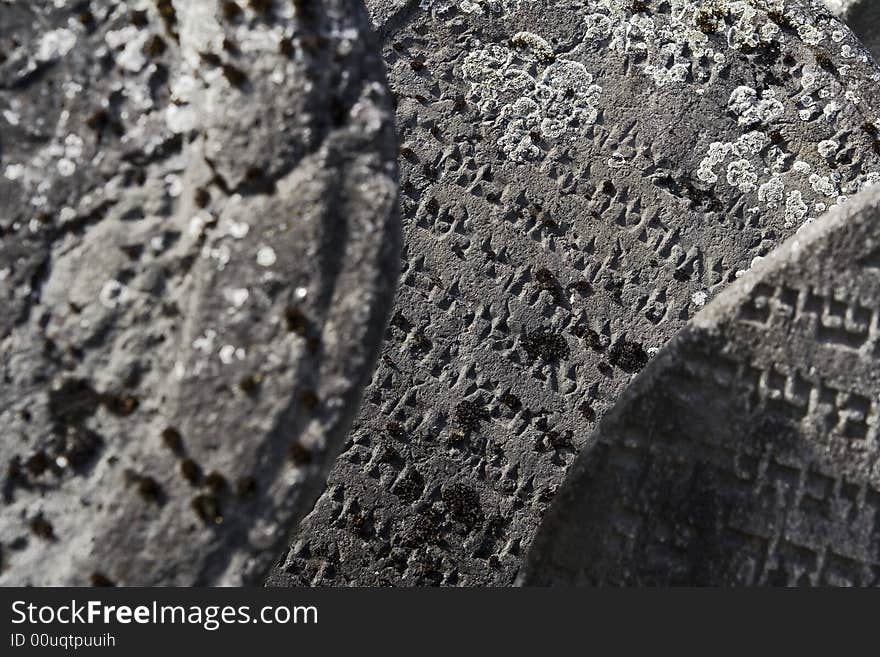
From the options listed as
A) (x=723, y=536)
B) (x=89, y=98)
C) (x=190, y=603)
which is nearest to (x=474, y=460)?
(x=723, y=536)

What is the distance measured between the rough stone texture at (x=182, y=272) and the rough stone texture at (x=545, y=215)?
146cm

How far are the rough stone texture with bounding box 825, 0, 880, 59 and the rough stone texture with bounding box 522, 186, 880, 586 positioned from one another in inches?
118

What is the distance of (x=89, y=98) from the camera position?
1.86 metres

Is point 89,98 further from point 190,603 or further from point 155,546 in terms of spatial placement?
point 190,603

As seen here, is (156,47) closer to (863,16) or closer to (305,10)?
(305,10)

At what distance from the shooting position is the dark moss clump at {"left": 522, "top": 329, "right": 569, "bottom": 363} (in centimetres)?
329

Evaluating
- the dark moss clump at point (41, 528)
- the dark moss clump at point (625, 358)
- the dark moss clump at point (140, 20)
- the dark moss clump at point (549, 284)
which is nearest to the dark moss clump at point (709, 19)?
the dark moss clump at point (549, 284)

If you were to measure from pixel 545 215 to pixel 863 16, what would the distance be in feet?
8.12

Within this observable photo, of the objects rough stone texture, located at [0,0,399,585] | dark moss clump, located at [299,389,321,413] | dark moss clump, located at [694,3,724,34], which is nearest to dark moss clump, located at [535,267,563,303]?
dark moss clump, located at [694,3,724,34]

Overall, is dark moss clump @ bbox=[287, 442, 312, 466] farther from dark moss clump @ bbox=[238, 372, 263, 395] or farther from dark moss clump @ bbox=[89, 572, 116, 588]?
dark moss clump @ bbox=[89, 572, 116, 588]

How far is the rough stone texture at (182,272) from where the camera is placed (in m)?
1.76

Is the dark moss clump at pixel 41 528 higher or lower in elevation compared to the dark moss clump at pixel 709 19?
lower

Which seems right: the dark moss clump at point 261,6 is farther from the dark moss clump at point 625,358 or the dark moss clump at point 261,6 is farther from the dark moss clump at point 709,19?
the dark moss clump at point 709,19

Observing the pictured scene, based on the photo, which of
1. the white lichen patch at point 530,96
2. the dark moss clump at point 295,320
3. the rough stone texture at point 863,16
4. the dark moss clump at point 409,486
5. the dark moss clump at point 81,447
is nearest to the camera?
the dark moss clump at point 295,320
